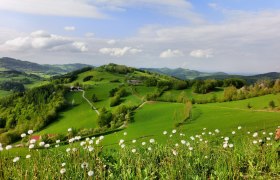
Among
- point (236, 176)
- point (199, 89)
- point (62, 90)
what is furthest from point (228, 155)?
point (62, 90)

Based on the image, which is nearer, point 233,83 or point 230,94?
point 230,94

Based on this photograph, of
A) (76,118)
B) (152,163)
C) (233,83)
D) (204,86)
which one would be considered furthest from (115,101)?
(152,163)

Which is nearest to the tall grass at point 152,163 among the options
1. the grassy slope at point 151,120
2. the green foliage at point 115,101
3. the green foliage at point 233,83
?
the grassy slope at point 151,120

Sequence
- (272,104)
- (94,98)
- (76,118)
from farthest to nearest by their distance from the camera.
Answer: (94,98) → (76,118) → (272,104)

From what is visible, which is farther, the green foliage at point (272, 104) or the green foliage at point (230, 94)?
the green foliage at point (230, 94)

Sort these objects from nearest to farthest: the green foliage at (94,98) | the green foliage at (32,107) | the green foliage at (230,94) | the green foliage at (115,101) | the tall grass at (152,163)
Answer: the tall grass at (152,163)
the green foliage at (230,94)
the green foliage at (115,101)
the green foliage at (32,107)
the green foliage at (94,98)

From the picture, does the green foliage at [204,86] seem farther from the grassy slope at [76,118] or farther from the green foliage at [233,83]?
the grassy slope at [76,118]

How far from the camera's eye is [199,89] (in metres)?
140

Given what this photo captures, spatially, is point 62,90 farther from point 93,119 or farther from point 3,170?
point 3,170

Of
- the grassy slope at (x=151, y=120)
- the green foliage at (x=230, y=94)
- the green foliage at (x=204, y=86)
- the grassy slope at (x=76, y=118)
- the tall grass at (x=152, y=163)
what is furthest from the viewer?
the green foliage at (x=204, y=86)

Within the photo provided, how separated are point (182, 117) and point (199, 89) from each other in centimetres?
5694

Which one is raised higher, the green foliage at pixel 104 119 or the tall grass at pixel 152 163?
the tall grass at pixel 152 163

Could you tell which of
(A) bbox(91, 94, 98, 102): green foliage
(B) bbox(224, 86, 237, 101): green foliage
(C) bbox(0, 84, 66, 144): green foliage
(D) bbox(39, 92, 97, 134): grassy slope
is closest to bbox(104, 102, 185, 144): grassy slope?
(B) bbox(224, 86, 237, 101): green foliage

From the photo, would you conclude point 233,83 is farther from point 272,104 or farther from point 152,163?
point 152,163
